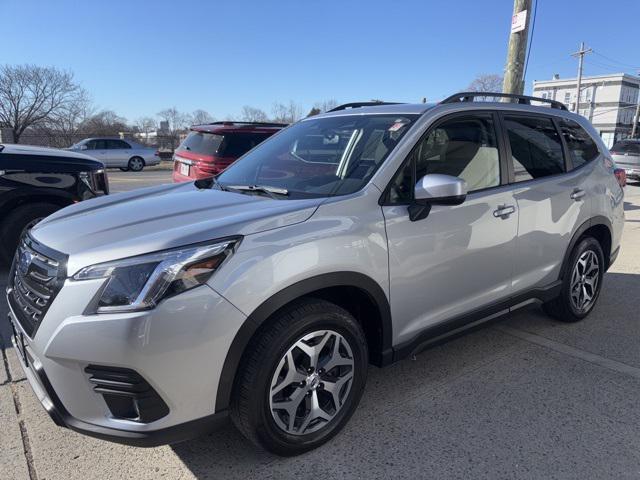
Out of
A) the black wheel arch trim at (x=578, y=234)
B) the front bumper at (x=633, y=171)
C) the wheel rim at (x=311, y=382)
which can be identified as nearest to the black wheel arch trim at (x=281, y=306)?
the wheel rim at (x=311, y=382)

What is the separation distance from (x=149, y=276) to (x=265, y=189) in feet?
3.56

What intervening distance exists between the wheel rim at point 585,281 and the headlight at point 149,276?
3.24 m

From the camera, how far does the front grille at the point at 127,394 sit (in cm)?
199

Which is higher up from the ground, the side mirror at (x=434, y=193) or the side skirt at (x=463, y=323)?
the side mirror at (x=434, y=193)

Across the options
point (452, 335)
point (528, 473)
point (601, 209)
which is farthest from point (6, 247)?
point (601, 209)

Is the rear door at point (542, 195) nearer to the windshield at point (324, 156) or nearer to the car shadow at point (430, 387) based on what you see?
the car shadow at point (430, 387)

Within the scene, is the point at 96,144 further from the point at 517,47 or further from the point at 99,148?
the point at 517,47

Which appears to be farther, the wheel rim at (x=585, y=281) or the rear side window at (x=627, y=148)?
the rear side window at (x=627, y=148)

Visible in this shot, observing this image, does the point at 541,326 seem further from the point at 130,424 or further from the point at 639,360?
the point at 130,424

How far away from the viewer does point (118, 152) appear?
23719 millimetres

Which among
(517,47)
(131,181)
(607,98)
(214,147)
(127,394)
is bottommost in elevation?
(131,181)

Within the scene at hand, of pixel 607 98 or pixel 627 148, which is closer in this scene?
pixel 627 148

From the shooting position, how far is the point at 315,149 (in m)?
3.35

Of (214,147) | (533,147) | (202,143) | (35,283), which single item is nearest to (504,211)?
(533,147)
